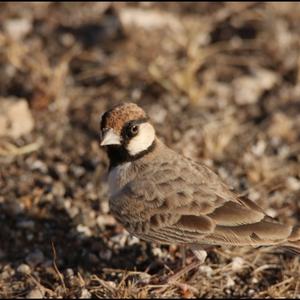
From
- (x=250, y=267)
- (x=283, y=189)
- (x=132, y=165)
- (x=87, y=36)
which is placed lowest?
(x=250, y=267)

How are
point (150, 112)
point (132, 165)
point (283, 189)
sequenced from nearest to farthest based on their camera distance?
1. point (132, 165)
2. point (283, 189)
3. point (150, 112)

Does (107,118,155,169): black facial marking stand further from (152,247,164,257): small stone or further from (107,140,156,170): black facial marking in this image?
(152,247,164,257): small stone

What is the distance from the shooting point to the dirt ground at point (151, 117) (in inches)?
204

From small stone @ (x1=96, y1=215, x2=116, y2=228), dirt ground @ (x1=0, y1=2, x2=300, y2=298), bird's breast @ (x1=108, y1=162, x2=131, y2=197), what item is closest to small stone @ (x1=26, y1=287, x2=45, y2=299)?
dirt ground @ (x1=0, y1=2, x2=300, y2=298)

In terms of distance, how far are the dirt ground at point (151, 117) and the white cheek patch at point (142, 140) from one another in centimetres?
92

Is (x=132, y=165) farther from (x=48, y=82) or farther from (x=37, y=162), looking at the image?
(x=48, y=82)

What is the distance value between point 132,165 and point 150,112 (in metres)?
2.24

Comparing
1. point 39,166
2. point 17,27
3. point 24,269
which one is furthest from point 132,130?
point 17,27

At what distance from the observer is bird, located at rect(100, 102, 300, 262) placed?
4613mm

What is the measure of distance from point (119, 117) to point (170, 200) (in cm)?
76

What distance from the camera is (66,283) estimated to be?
196 inches

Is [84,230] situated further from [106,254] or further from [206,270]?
[206,270]

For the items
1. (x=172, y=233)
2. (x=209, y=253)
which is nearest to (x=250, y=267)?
(x=209, y=253)

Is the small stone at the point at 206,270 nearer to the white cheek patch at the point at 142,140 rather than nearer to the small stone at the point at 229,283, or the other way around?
the small stone at the point at 229,283
